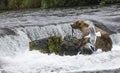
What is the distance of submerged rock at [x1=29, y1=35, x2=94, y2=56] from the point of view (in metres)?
16.6

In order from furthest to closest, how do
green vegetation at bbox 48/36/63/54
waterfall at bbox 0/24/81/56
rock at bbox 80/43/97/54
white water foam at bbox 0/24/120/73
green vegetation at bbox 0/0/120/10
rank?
green vegetation at bbox 0/0/120/10, waterfall at bbox 0/24/81/56, green vegetation at bbox 48/36/63/54, rock at bbox 80/43/97/54, white water foam at bbox 0/24/120/73

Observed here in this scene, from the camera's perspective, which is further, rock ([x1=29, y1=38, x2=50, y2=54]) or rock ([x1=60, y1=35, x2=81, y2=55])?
rock ([x1=29, y1=38, x2=50, y2=54])

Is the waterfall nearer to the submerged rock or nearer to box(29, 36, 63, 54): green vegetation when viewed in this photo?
box(29, 36, 63, 54): green vegetation

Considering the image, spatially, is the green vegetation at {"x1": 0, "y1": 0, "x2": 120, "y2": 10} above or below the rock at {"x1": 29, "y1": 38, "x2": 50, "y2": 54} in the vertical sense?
below

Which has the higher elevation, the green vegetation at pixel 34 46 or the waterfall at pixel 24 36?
the green vegetation at pixel 34 46

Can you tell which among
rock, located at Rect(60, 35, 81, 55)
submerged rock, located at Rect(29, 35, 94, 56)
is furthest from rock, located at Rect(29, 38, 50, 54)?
rock, located at Rect(60, 35, 81, 55)

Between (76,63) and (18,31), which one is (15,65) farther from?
(18,31)

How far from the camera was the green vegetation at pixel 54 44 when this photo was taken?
16.8 metres

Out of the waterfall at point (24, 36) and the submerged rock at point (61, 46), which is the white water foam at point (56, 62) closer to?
the submerged rock at point (61, 46)

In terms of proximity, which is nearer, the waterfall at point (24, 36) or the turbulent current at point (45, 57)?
the turbulent current at point (45, 57)

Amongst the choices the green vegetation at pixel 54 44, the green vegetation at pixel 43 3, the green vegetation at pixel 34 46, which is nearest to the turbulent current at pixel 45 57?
the green vegetation at pixel 34 46

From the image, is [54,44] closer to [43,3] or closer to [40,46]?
[40,46]

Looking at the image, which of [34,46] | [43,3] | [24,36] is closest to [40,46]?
[34,46]

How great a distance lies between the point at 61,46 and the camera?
16781mm
